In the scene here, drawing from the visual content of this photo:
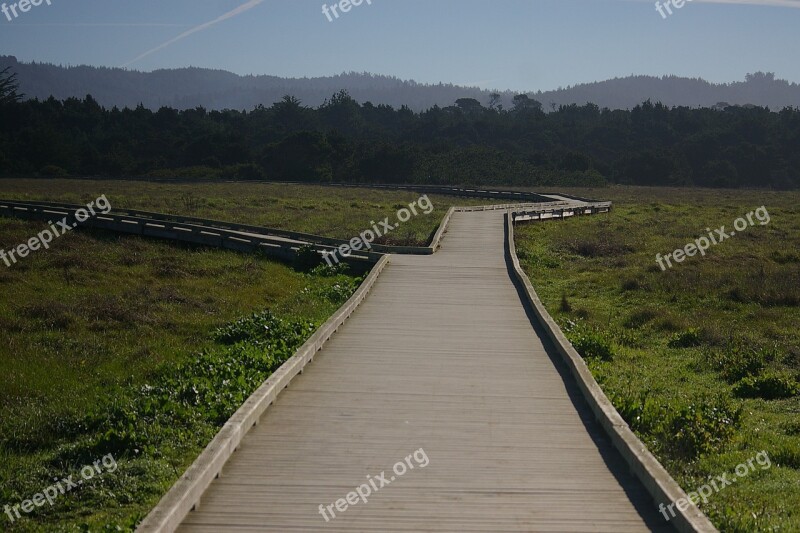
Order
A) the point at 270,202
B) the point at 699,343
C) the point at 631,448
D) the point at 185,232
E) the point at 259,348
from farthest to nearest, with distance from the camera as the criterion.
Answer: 1. the point at 270,202
2. the point at 185,232
3. the point at 699,343
4. the point at 259,348
5. the point at 631,448

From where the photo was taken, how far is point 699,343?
15266 mm

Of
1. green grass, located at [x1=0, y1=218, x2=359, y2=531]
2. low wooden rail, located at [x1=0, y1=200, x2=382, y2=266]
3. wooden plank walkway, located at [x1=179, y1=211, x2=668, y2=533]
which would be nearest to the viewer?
wooden plank walkway, located at [x1=179, y1=211, x2=668, y2=533]

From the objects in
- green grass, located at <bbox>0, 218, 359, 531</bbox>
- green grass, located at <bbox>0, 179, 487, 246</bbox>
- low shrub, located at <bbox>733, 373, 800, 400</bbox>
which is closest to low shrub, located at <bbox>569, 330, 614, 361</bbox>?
low shrub, located at <bbox>733, 373, 800, 400</bbox>

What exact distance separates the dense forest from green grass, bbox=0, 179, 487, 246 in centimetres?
1843

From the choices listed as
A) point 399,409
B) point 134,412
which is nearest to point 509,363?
point 399,409

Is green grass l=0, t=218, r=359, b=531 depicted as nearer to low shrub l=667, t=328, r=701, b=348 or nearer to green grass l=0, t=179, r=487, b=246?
low shrub l=667, t=328, r=701, b=348

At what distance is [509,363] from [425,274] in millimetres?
8620

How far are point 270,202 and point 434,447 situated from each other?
39526 millimetres

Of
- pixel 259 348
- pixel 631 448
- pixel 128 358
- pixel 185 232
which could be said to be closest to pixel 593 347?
pixel 259 348

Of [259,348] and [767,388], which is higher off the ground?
[259,348]

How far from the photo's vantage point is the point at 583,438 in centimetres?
866

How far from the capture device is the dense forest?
271 ft

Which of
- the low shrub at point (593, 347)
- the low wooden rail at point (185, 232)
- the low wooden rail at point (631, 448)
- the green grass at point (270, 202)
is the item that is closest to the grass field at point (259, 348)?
the low shrub at point (593, 347)

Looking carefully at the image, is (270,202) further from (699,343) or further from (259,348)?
(259,348)
